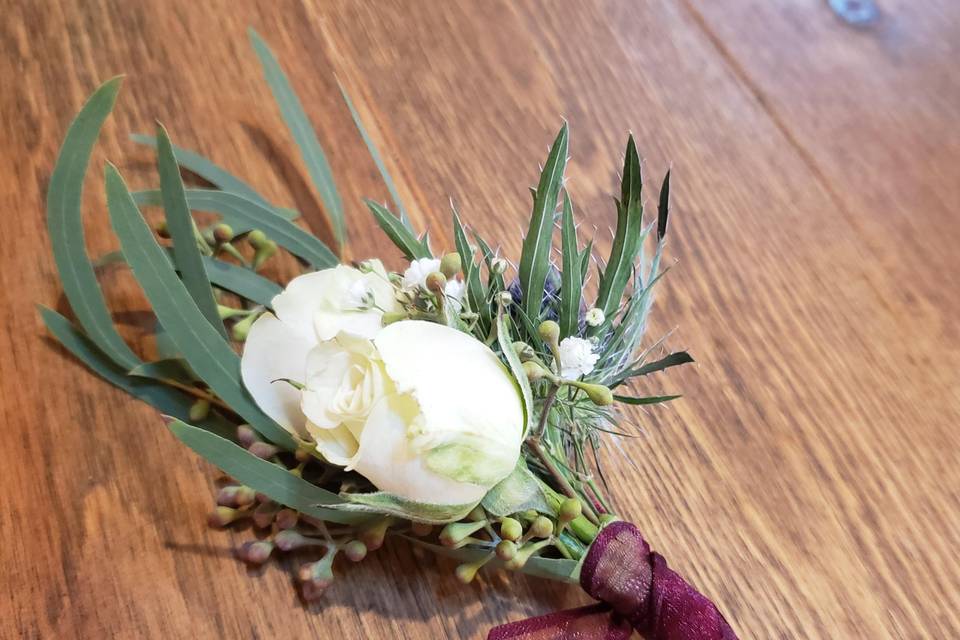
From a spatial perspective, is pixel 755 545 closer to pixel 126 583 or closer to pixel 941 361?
pixel 941 361

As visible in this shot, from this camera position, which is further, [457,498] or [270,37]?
[270,37]

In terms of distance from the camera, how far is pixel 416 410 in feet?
1.12

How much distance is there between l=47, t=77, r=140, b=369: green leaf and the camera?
49cm

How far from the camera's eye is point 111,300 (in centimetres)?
54

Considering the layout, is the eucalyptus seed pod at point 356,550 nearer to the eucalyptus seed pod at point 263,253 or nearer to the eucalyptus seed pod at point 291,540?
the eucalyptus seed pod at point 291,540

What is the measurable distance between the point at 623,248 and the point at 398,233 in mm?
122

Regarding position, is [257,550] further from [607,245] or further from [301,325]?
[607,245]

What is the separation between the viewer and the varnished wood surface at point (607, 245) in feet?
1.51

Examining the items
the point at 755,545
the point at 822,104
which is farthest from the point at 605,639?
the point at 822,104

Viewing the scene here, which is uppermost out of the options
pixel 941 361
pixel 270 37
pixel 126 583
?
pixel 270 37

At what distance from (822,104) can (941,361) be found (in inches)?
10.3

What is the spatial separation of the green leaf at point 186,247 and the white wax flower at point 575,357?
7.6 inches

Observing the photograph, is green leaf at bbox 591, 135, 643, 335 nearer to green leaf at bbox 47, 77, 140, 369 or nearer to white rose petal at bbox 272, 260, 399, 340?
white rose petal at bbox 272, 260, 399, 340

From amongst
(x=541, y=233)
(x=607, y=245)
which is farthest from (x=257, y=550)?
(x=607, y=245)
